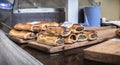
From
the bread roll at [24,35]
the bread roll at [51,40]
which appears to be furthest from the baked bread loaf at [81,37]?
the bread roll at [24,35]

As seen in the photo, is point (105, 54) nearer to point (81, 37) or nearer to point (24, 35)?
point (81, 37)

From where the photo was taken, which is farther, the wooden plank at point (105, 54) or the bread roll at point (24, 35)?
the bread roll at point (24, 35)

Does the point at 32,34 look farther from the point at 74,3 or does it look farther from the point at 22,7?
the point at 74,3

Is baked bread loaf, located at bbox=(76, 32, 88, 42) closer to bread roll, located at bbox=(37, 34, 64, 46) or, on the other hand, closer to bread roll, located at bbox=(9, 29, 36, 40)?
bread roll, located at bbox=(37, 34, 64, 46)

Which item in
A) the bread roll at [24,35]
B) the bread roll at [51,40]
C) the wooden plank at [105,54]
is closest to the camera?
the wooden plank at [105,54]

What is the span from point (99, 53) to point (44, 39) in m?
0.43

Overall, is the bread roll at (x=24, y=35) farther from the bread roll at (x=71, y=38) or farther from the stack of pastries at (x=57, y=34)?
the bread roll at (x=71, y=38)

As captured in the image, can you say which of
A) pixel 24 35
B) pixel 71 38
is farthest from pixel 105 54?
pixel 24 35

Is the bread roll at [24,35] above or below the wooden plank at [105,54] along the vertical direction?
above

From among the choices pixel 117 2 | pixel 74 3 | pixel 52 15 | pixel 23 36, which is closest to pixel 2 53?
pixel 23 36

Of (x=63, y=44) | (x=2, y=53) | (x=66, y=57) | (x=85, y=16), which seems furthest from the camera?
(x=85, y=16)

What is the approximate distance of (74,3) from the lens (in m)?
2.11

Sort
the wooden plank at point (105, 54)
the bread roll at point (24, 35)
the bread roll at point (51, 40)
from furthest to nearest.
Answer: the bread roll at point (24, 35) → the bread roll at point (51, 40) → the wooden plank at point (105, 54)

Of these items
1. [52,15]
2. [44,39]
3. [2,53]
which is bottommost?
[2,53]
